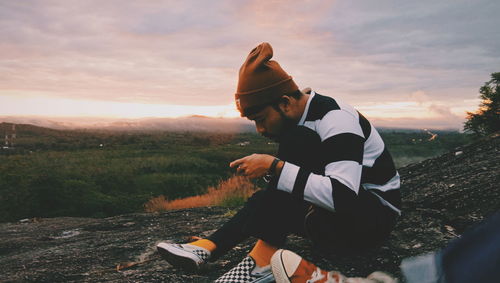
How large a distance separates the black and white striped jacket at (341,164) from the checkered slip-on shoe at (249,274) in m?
0.62

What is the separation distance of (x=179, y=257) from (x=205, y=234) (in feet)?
5.13

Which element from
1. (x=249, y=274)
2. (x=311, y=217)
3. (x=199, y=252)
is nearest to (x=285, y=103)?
(x=311, y=217)

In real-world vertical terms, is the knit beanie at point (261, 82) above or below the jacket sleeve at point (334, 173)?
above

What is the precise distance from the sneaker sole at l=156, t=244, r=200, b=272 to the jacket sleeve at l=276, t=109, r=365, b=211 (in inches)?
38.6

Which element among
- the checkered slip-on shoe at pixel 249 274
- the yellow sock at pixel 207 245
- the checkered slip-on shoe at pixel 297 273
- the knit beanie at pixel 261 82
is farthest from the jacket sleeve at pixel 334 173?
the yellow sock at pixel 207 245

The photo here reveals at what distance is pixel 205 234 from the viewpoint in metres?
4.01

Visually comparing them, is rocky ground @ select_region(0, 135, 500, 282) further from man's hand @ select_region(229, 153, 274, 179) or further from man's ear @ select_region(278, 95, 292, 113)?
man's ear @ select_region(278, 95, 292, 113)

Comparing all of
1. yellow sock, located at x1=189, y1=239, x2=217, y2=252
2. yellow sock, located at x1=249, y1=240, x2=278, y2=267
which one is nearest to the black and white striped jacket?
yellow sock, located at x1=249, y1=240, x2=278, y2=267

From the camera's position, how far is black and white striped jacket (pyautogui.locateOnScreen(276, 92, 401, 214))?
1812 mm

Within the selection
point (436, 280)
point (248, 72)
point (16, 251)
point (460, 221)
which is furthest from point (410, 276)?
point (16, 251)

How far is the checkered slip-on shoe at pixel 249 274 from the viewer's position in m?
2.15

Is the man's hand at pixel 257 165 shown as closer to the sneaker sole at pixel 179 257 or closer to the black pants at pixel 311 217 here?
the black pants at pixel 311 217

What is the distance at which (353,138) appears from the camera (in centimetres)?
186

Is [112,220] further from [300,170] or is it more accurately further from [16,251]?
[300,170]
